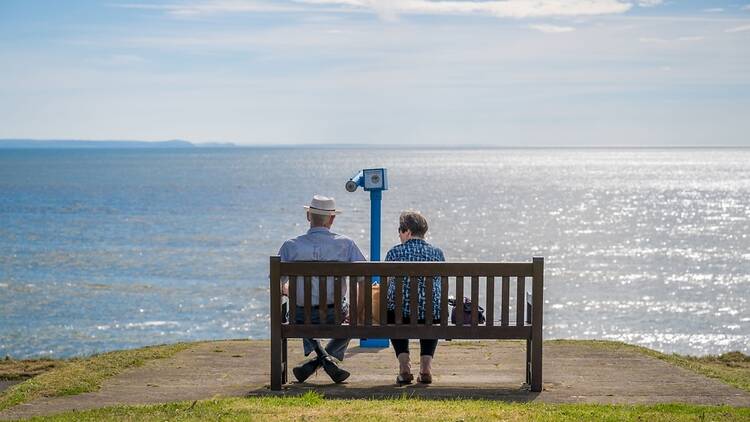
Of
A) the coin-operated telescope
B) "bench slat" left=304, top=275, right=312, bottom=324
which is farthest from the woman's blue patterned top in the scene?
the coin-operated telescope

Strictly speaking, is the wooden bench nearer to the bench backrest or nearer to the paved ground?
the bench backrest

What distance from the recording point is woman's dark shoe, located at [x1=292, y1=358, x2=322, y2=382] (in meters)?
8.27

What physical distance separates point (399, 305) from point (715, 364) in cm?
457

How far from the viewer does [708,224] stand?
7062 cm

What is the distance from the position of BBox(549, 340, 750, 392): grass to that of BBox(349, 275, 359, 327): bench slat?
3.00 m

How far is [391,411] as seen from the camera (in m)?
6.81

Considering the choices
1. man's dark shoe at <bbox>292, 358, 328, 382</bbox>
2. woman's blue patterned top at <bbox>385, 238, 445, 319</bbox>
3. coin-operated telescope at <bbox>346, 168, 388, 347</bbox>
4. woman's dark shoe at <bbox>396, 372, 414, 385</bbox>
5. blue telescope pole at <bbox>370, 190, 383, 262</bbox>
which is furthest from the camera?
blue telescope pole at <bbox>370, 190, 383, 262</bbox>

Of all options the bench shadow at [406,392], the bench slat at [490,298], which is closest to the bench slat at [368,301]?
the bench shadow at [406,392]

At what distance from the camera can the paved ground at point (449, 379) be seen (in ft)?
25.2

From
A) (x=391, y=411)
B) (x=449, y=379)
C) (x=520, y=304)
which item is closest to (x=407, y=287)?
(x=520, y=304)

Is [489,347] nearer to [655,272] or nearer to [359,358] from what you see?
[359,358]

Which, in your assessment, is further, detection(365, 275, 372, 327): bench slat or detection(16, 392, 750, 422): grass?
detection(365, 275, 372, 327): bench slat

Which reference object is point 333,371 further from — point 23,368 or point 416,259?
point 23,368

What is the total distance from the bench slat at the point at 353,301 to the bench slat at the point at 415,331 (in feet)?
0.18
